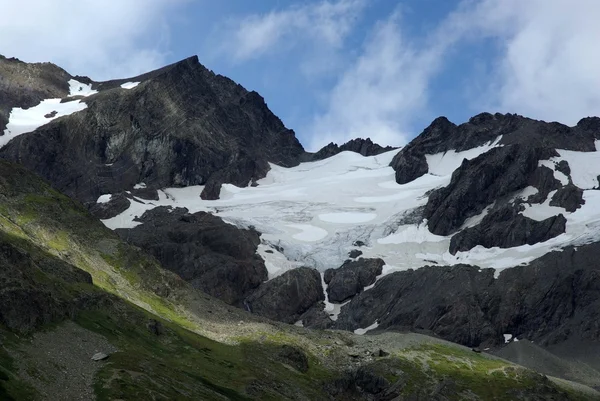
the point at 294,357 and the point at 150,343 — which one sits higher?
the point at 150,343

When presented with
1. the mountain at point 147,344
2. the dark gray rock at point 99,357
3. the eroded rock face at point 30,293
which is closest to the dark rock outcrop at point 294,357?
the mountain at point 147,344

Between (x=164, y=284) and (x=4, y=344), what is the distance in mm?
74736

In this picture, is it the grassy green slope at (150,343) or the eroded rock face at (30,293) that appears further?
the eroded rock face at (30,293)

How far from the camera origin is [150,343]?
11300 centimetres

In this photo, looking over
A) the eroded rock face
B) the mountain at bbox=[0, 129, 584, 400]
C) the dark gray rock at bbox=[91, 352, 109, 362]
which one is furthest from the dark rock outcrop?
the dark gray rock at bbox=[91, 352, 109, 362]

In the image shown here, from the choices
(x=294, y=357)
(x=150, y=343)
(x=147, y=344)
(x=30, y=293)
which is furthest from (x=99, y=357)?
(x=294, y=357)

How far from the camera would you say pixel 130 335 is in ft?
364

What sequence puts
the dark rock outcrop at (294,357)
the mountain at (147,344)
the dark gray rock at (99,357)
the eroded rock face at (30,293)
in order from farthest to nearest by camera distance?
the dark rock outcrop at (294,357)
the dark gray rock at (99,357)
the eroded rock face at (30,293)
the mountain at (147,344)

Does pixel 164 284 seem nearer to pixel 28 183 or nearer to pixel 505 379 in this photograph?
pixel 28 183

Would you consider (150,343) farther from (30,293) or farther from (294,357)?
→ (294,357)

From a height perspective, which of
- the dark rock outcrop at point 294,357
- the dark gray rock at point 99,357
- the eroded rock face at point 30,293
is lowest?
the dark rock outcrop at point 294,357

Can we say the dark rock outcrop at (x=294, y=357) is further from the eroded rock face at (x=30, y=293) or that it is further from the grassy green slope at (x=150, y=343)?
the eroded rock face at (x=30, y=293)

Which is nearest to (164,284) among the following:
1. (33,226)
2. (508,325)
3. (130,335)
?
(33,226)

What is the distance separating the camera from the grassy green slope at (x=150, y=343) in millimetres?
86125
